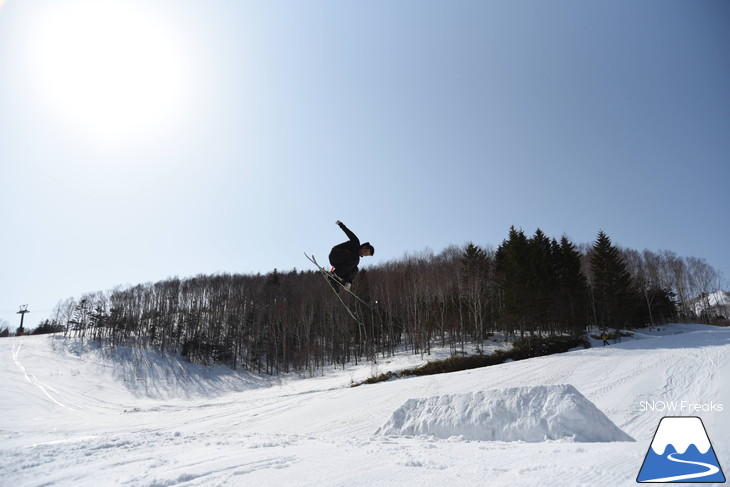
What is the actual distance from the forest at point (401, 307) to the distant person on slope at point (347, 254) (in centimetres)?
2199

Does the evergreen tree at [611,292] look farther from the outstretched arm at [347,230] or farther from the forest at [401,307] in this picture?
the outstretched arm at [347,230]

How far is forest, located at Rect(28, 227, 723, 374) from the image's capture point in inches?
1341

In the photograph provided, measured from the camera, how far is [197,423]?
1434 cm

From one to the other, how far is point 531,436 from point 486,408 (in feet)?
3.77

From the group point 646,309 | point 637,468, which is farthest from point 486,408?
point 646,309

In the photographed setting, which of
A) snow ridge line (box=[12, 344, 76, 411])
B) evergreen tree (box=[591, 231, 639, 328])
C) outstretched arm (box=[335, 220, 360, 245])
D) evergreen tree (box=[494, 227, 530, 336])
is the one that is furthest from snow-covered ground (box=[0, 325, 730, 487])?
evergreen tree (box=[591, 231, 639, 328])

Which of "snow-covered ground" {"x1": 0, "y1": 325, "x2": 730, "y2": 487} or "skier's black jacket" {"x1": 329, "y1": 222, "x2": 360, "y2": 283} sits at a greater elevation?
"skier's black jacket" {"x1": 329, "y1": 222, "x2": 360, "y2": 283}

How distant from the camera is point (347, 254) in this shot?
8.05 meters

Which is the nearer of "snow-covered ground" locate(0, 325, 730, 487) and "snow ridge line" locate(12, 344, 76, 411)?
"snow-covered ground" locate(0, 325, 730, 487)

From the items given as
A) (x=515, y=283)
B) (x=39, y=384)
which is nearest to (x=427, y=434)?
(x=515, y=283)

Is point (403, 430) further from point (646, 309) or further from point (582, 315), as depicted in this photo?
point (646, 309)

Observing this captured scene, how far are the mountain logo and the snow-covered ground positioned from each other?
0.12 metres

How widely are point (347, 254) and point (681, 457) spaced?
6.20 m

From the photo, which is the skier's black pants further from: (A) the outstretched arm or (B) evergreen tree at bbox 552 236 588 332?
(B) evergreen tree at bbox 552 236 588 332
